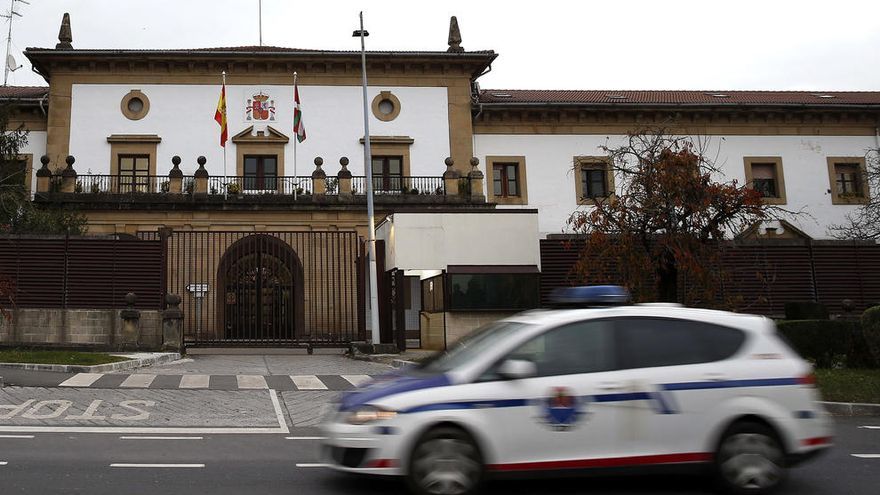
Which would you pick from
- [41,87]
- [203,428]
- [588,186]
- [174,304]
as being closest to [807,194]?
[588,186]

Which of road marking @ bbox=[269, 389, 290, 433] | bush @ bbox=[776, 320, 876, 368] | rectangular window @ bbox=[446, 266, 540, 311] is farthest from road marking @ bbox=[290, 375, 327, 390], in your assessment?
bush @ bbox=[776, 320, 876, 368]

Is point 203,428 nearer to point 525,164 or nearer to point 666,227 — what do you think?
point 666,227

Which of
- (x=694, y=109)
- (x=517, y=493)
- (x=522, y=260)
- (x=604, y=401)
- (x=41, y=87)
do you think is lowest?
(x=517, y=493)

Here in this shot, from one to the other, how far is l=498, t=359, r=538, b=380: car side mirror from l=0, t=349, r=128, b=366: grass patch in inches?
475

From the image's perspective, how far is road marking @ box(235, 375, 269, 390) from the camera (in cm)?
1307

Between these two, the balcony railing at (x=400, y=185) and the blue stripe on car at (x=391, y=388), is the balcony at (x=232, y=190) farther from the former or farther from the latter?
the blue stripe on car at (x=391, y=388)

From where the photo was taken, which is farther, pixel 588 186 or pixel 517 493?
pixel 588 186

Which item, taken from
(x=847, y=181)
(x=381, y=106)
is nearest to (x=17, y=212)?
(x=381, y=106)

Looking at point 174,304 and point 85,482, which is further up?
point 174,304

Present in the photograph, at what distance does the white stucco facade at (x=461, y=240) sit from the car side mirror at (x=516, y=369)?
15.2 metres

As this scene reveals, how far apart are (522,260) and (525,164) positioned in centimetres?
1414

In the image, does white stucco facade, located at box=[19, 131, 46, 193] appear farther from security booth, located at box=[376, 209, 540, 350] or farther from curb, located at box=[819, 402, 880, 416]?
curb, located at box=[819, 402, 880, 416]

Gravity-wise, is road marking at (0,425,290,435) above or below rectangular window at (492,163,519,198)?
below

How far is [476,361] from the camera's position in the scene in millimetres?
5949
